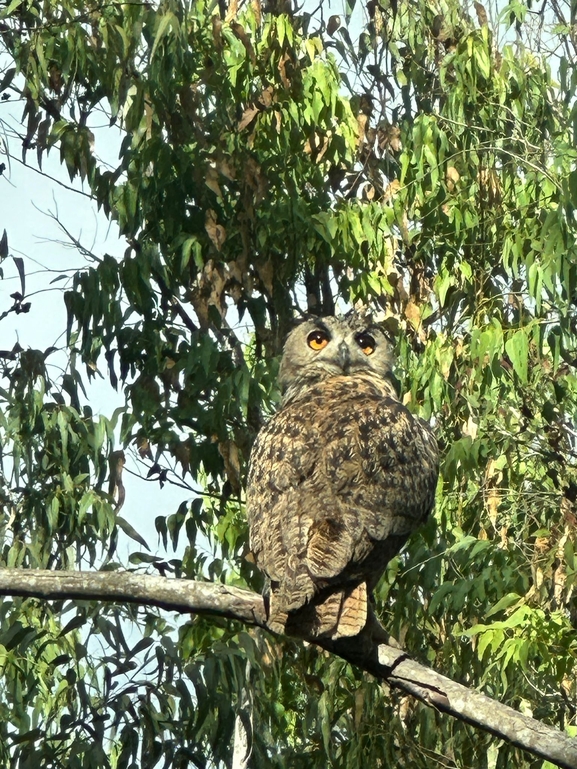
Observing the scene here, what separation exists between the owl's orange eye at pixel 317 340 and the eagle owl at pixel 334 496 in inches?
5.0

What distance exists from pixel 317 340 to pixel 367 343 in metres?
0.18

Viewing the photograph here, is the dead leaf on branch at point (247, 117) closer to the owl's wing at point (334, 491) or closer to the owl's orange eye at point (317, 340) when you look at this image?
the owl's orange eye at point (317, 340)

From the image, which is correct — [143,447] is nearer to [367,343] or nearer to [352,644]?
[367,343]

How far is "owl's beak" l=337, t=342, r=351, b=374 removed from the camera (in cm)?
430

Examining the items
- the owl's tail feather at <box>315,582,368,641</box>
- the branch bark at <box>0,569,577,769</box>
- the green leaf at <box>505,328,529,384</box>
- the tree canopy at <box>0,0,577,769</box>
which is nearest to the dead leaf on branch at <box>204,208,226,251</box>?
the tree canopy at <box>0,0,577,769</box>

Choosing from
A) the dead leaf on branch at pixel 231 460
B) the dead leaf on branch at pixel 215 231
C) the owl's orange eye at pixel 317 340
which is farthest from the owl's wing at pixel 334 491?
the dead leaf on branch at pixel 215 231

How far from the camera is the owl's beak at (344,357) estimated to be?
14.1 feet

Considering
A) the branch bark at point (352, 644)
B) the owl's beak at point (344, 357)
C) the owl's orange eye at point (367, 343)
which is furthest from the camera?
the owl's orange eye at point (367, 343)

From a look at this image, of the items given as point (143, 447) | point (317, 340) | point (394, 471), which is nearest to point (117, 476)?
point (143, 447)

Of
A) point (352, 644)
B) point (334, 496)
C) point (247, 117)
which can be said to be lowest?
point (352, 644)

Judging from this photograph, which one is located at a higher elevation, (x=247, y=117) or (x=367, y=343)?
(x=247, y=117)

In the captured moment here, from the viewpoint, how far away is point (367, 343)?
4.45 meters

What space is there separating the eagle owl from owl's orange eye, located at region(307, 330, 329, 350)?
128 mm

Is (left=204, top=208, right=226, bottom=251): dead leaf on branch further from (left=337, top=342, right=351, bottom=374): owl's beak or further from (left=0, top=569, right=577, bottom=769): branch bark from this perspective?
(left=0, top=569, right=577, bottom=769): branch bark
